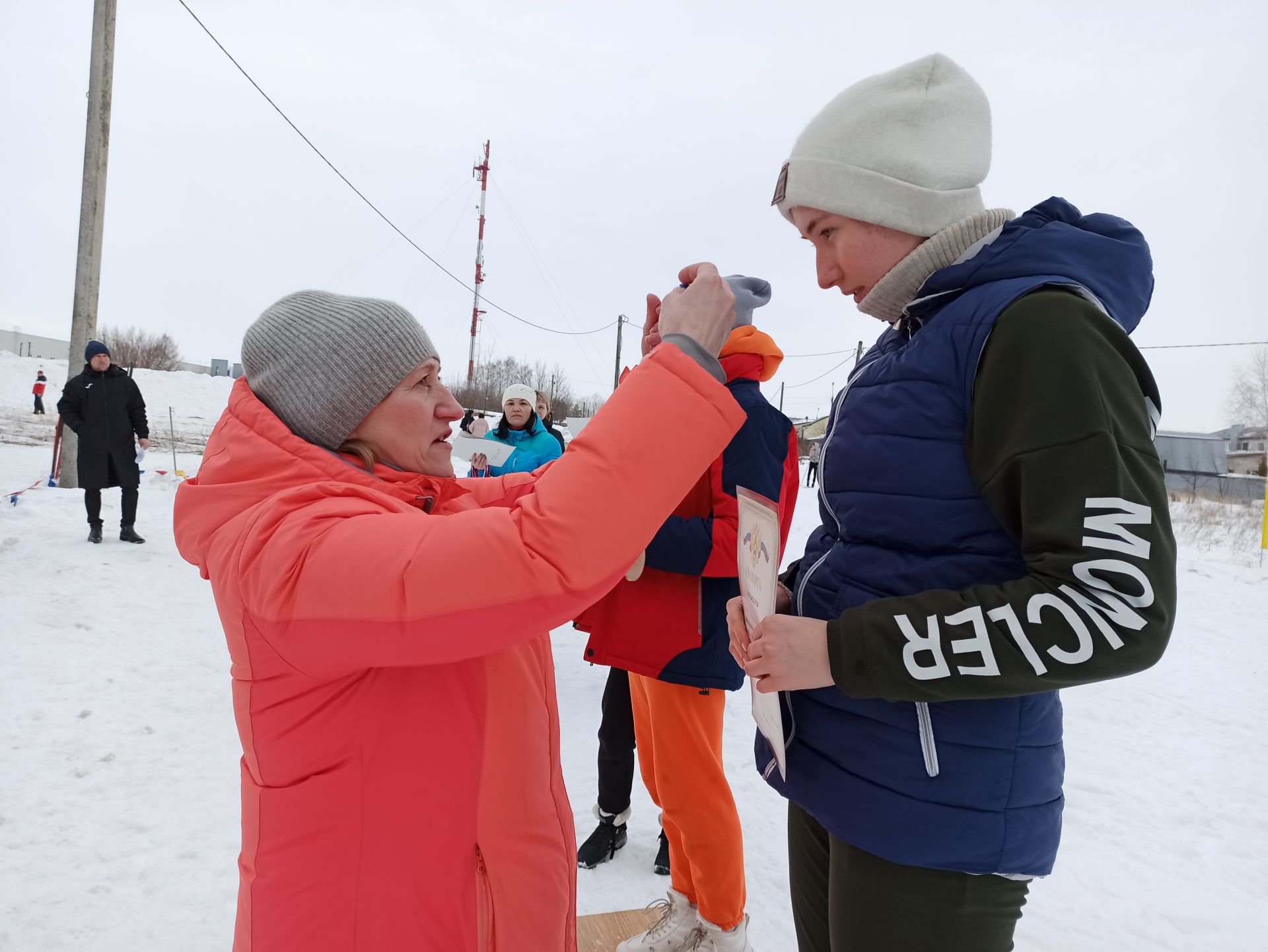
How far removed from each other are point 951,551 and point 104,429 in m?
8.67

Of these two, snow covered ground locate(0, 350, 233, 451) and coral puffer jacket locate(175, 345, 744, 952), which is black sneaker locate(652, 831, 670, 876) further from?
snow covered ground locate(0, 350, 233, 451)

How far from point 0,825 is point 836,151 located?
380 centimetres

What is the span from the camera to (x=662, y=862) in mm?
2785

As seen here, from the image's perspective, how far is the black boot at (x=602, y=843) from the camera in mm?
2779

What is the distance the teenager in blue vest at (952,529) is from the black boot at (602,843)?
1.63m

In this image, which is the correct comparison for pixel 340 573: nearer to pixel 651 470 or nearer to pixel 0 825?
pixel 651 470

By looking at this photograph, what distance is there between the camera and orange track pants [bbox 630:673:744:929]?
2162mm

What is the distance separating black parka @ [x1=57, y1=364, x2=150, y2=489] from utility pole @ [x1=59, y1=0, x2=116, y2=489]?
5.33 ft

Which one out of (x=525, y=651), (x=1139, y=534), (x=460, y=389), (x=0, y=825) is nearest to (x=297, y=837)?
(x=525, y=651)

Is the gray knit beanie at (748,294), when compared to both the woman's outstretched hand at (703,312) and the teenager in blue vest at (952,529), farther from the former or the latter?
the woman's outstretched hand at (703,312)

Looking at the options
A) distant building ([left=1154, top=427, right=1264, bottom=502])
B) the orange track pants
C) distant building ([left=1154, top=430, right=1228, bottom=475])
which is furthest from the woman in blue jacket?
distant building ([left=1154, top=430, right=1228, bottom=475])

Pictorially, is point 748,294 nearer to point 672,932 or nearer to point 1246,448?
point 672,932

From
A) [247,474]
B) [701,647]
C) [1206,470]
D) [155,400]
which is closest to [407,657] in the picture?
[247,474]

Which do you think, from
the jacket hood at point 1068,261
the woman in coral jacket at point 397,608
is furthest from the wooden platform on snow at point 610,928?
the jacket hood at point 1068,261
